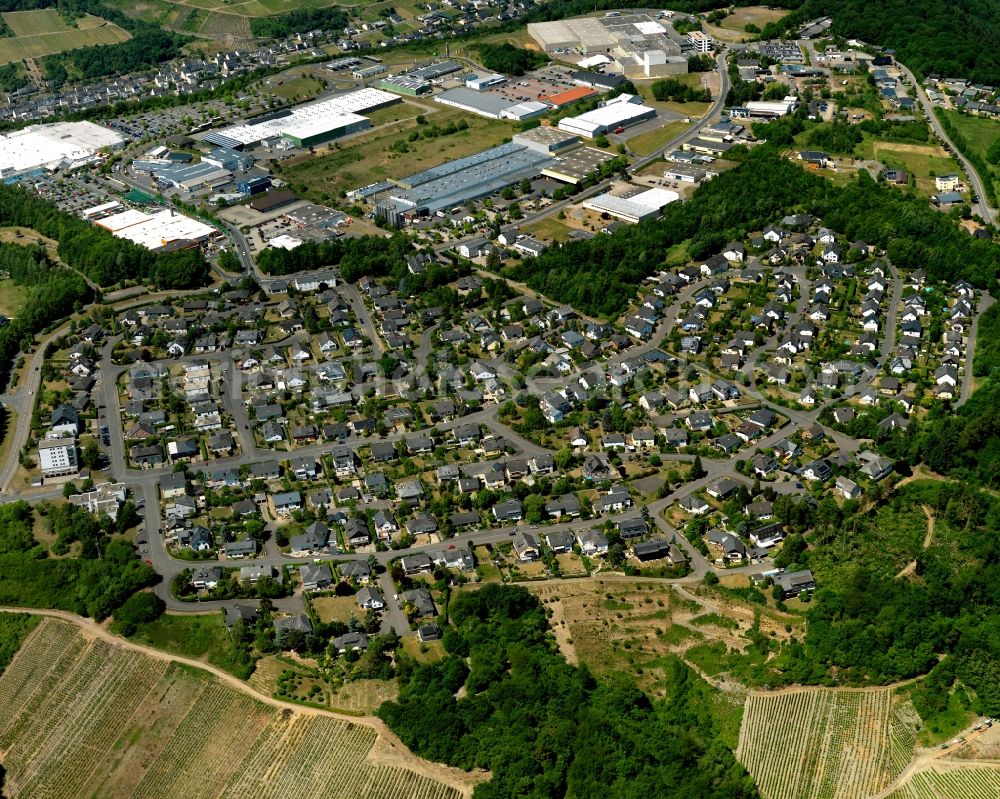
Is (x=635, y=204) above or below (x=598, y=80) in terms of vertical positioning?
below

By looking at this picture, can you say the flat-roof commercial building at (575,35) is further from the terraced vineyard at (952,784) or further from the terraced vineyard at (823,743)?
the terraced vineyard at (952,784)

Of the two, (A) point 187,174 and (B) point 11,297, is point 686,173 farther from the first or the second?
(B) point 11,297

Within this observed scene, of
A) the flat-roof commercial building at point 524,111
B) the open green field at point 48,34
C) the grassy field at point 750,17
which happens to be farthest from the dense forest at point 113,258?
the grassy field at point 750,17

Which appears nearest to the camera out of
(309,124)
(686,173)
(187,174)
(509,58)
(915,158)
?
(686,173)

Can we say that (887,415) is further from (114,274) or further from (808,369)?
(114,274)

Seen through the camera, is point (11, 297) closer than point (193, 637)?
No

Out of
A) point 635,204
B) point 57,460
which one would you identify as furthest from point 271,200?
point 57,460

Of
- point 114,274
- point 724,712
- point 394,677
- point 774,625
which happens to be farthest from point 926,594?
point 114,274
